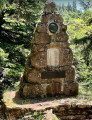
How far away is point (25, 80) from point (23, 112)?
169cm

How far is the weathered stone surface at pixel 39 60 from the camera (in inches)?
284

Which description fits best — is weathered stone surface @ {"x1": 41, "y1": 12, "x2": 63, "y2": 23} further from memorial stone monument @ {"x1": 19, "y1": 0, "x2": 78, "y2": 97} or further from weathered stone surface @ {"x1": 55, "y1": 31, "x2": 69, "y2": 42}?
weathered stone surface @ {"x1": 55, "y1": 31, "x2": 69, "y2": 42}

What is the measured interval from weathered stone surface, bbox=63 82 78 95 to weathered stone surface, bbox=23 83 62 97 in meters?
0.24

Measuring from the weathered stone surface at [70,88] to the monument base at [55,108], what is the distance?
0.83 m

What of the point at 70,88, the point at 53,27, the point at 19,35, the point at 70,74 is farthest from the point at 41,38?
the point at 19,35

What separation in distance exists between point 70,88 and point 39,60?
1855 mm

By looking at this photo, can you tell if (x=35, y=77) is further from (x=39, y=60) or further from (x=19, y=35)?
(x=19, y=35)

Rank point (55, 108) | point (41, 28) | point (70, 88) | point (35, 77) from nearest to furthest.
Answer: point (55, 108), point (41, 28), point (35, 77), point (70, 88)

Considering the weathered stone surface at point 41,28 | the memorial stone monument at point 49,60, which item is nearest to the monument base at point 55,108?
the memorial stone monument at point 49,60

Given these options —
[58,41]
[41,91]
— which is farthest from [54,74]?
[58,41]

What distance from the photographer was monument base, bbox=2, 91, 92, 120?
6126 mm

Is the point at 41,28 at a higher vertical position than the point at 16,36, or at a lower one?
higher

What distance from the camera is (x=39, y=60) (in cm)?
724

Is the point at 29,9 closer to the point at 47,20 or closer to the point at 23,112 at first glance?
the point at 47,20
